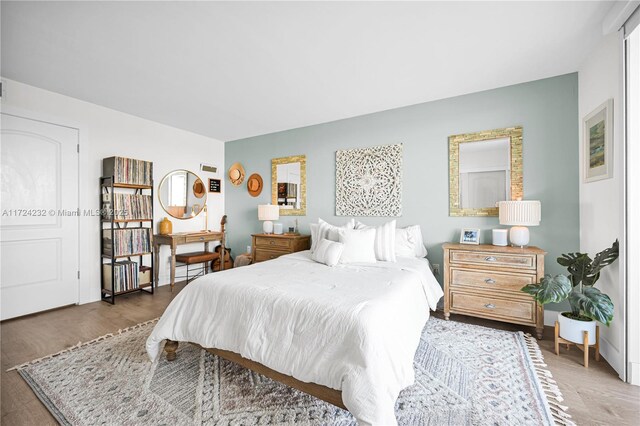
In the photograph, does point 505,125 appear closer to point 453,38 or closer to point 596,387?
point 453,38

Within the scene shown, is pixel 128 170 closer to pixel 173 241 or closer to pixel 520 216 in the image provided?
pixel 173 241

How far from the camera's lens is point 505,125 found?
3.04m

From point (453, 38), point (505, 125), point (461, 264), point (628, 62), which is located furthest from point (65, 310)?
point (628, 62)

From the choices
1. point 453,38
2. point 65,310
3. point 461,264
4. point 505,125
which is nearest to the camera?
point 453,38

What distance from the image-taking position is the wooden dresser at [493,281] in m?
2.54

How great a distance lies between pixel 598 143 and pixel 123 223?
5.46 meters

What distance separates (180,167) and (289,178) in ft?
6.09

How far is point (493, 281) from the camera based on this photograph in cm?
269

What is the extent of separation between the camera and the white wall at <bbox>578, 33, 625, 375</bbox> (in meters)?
1.96

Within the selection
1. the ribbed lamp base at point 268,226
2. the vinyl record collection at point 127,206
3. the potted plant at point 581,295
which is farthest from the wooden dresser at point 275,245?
the potted plant at point 581,295

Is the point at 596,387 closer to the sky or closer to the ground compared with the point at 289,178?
closer to the ground

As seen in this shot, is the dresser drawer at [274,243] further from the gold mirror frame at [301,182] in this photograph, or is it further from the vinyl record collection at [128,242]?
the vinyl record collection at [128,242]

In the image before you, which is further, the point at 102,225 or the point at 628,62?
the point at 102,225

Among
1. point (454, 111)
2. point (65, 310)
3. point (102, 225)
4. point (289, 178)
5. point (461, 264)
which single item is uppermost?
point (454, 111)
